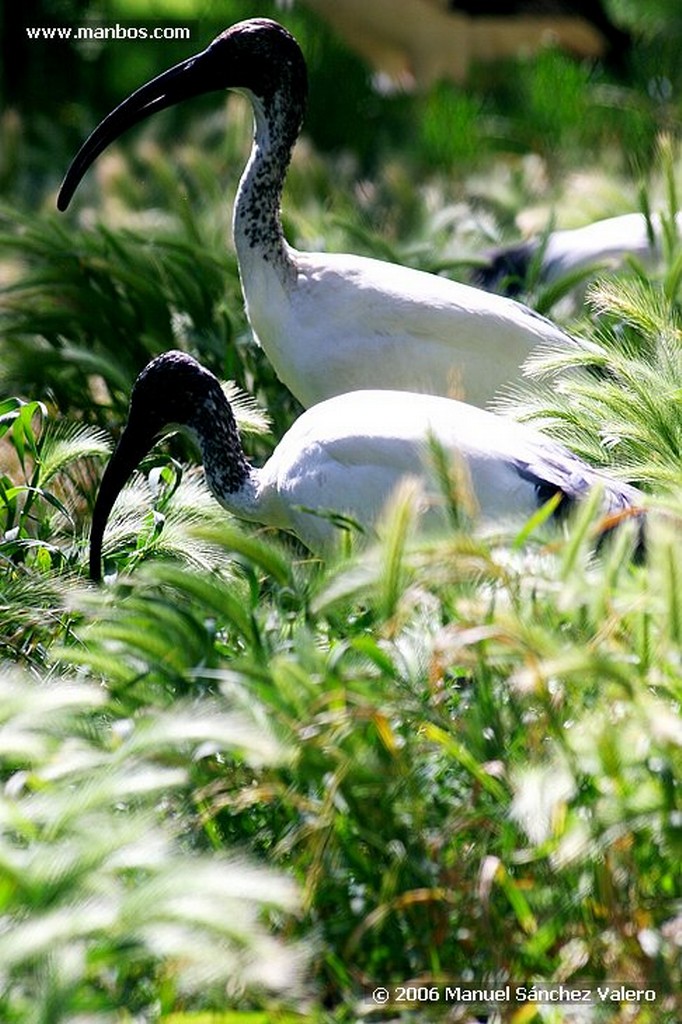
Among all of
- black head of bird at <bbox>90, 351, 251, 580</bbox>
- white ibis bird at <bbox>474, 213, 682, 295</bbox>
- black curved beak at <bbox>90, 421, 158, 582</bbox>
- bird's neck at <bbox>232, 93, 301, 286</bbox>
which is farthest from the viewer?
white ibis bird at <bbox>474, 213, 682, 295</bbox>

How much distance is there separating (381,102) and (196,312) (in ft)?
19.5

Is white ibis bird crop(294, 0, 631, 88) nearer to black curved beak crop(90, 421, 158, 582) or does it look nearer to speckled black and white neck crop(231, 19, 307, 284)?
speckled black and white neck crop(231, 19, 307, 284)

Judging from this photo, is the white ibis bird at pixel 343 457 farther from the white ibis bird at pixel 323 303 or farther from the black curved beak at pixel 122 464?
the white ibis bird at pixel 323 303

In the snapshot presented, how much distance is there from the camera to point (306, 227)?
5.96 m

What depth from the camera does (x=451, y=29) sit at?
42.4ft

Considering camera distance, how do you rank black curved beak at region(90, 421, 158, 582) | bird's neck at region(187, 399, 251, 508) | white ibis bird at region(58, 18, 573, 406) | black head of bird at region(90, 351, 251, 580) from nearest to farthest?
black curved beak at region(90, 421, 158, 582)
black head of bird at region(90, 351, 251, 580)
bird's neck at region(187, 399, 251, 508)
white ibis bird at region(58, 18, 573, 406)

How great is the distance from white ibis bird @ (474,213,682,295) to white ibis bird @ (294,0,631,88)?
6.82 m

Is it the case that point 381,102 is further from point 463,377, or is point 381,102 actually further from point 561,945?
point 561,945

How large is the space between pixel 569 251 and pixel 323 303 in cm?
154

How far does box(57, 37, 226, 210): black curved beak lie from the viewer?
4.77 m

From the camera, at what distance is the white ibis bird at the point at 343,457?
11.5 feet

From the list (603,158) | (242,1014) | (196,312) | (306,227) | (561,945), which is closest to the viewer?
(242,1014)

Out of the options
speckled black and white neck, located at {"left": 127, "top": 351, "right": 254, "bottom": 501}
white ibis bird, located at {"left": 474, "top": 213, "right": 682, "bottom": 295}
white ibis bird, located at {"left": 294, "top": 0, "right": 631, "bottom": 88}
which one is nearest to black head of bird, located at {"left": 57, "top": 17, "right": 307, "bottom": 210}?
white ibis bird, located at {"left": 474, "top": 213, "right": 682, "bottom": 295}

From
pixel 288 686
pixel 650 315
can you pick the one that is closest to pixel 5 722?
pixel 288 686
